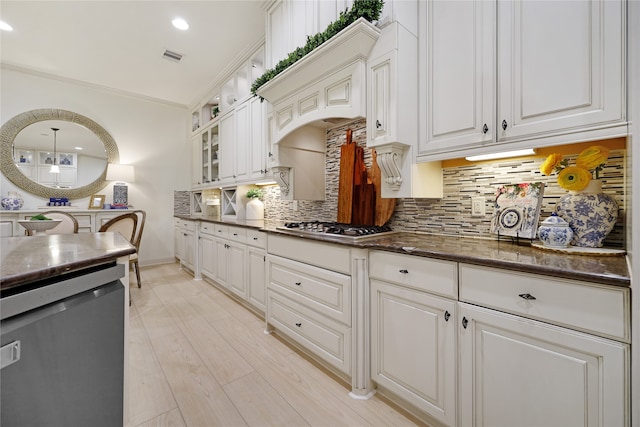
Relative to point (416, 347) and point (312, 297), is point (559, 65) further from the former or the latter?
point (312, 297)

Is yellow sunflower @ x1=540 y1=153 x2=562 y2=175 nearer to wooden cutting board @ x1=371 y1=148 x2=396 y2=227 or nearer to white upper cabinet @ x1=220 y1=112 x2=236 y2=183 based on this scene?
wooden cutting board @ x1=371 y1=148 x2=396 y2=227

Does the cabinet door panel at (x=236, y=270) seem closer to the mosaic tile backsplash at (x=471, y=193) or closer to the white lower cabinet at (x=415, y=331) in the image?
the mosaic tile backsplash at (x=471, y=193)

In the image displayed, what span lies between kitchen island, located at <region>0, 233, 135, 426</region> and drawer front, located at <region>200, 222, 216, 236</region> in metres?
2.33

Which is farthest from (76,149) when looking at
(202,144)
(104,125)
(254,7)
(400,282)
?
(400,282)

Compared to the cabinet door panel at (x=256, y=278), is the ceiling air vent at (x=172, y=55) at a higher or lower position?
higher

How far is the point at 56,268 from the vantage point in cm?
79

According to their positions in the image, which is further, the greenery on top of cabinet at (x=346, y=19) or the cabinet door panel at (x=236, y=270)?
the cabinet door panel at (x=236, y=270)

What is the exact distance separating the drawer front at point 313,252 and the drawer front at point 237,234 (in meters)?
0.64

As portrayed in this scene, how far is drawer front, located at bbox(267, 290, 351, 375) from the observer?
1.62 m

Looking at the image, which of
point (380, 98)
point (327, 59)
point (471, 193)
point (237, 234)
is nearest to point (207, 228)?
point (237, 234)

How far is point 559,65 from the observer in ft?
3.71

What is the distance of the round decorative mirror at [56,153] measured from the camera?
12.2ft

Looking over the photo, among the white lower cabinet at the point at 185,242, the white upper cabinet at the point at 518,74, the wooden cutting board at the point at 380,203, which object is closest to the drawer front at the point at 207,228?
the white lower cabinet at the point at 185,242

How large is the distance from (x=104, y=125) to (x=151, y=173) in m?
0.97
